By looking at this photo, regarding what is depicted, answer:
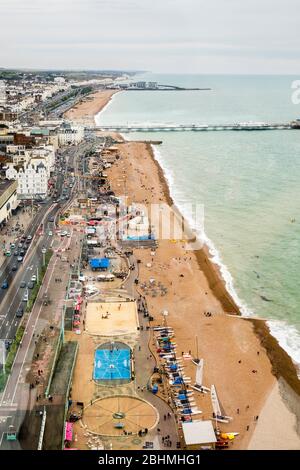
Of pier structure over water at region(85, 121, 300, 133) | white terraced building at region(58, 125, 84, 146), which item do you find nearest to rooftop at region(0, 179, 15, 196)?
white terraced building at region(58, 125, 84, 146)

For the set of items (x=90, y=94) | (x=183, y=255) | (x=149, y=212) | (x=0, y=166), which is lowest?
(x=183, y=255)

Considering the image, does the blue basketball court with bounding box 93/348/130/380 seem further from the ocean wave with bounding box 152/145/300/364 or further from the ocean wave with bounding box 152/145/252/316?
the ocean wave with bounding box 152/145/252/316

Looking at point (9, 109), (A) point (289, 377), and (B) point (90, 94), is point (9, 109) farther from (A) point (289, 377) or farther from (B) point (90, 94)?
(A) point (289, 377)

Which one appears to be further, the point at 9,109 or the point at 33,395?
the point at 9,109

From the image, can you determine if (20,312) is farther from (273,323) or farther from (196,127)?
(196,127)

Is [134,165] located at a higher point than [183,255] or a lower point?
higher

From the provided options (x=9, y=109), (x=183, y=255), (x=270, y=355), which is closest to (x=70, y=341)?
(x=270, y=355)

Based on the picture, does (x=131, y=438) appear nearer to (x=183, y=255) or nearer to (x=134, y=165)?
(x=183, y=255)
